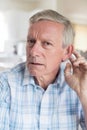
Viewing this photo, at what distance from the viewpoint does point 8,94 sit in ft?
3.26

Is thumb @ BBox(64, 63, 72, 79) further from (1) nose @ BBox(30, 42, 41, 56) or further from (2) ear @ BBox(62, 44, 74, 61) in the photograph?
(1) nose @ BBox(30, 42, 41, 56)

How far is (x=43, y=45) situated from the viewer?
971 millimetres

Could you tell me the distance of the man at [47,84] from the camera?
38.0 inches

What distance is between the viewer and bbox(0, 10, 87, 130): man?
3.17ft

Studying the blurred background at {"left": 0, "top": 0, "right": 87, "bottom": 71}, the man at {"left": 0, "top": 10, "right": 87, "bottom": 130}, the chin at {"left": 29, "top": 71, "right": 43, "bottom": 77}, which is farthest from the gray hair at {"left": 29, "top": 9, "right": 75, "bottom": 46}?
the blurred background at {"left": 0, "top": 0, "right": 87, "bottom": 71}

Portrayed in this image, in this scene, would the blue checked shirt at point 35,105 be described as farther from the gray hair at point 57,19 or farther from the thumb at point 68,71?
the gray hair at point 57,19

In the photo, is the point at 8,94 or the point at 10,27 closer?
the point at 8,94

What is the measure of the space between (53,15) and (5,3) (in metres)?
3.38

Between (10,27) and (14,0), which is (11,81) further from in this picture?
(14,0)

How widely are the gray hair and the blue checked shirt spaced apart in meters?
0.18

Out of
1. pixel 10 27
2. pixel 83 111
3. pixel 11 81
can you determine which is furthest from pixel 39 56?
pixel 10 27

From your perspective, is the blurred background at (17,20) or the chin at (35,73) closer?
the chin at (35,73)

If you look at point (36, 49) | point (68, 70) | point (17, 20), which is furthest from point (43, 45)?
point (17, 20)

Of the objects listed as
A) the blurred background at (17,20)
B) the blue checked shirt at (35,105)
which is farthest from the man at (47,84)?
the blurred background at (17,20)
